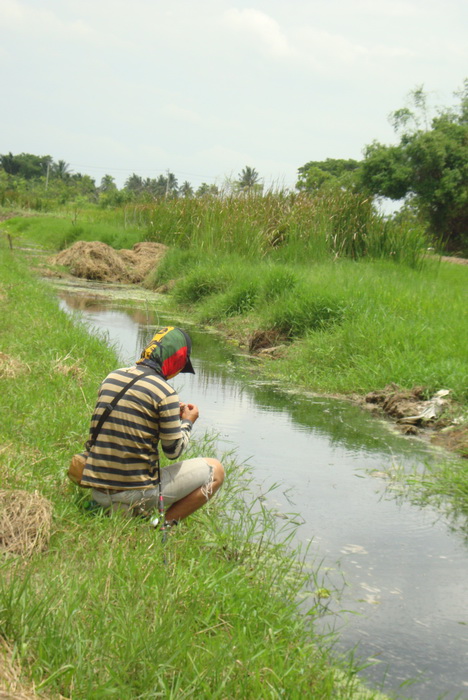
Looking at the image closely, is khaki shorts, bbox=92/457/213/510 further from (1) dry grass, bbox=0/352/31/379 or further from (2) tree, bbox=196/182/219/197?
(2) tree, bbox=196/182/219/197

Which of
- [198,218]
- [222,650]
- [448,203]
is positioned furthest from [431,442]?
[448,203]

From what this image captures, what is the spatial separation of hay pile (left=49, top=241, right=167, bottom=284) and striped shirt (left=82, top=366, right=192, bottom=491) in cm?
1705

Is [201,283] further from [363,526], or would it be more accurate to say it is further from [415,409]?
[363,526]

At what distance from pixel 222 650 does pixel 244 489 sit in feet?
8.77

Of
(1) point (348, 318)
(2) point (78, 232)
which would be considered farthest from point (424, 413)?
(2) point (78, 232)

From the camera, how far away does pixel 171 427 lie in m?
4.29

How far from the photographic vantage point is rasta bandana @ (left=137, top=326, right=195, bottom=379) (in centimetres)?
443

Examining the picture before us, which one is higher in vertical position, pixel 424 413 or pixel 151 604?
pixel 151 604

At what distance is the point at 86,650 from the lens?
2.75 meters

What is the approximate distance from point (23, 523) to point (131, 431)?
28.4 inches

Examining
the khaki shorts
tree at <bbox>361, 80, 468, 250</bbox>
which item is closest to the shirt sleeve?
the khaki shorts

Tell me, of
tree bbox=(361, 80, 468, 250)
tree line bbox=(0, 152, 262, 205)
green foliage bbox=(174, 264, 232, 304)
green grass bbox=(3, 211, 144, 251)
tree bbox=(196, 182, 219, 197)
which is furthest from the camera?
tree line bbox=(0, 152, 262, 205)

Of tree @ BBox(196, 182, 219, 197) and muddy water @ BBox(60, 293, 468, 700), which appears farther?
tree @ BBox(196, 182, 219, 197)

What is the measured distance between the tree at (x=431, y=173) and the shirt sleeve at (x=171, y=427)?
3341cm
